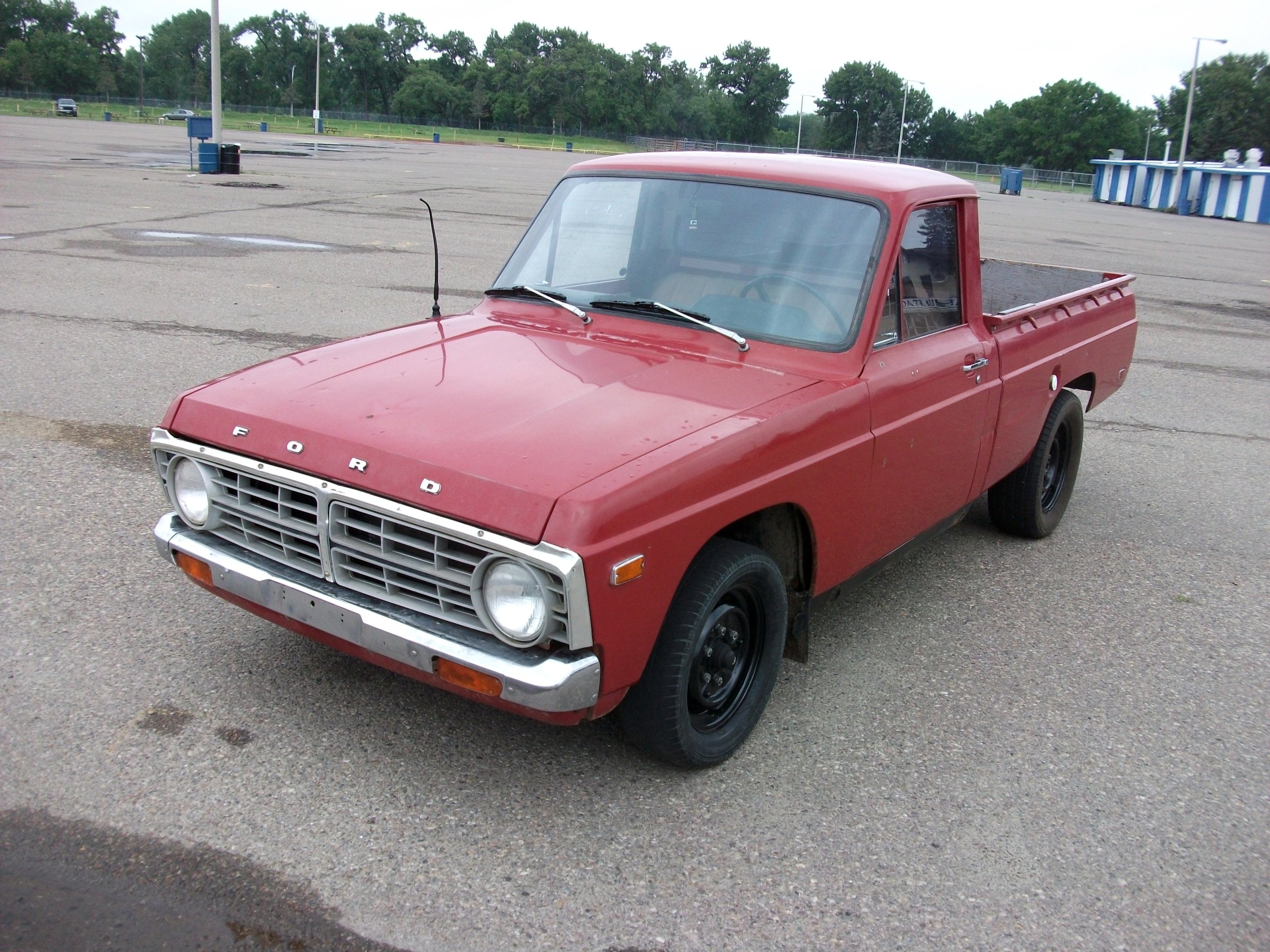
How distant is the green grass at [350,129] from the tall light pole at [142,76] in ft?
2.44

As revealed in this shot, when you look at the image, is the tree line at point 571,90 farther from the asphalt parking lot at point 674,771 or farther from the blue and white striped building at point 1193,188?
the asphalt parking lot at point 674,771

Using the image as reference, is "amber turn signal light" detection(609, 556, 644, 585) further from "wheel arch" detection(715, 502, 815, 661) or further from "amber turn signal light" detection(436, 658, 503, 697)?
"wheel arch" detection(715, 502, 815, 661)

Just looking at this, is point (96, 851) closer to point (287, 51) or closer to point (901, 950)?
point (901, 950)

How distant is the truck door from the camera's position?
3807 millimetres

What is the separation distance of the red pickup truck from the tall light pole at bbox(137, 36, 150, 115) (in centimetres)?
9629

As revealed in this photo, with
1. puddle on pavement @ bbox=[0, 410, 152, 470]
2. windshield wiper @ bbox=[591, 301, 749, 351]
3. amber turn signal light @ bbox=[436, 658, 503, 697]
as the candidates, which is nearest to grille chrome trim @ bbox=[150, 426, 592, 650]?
amber turn signal light @ bbox=[436, 658, 503, 697]

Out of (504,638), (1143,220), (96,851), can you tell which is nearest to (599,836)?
(504,638)

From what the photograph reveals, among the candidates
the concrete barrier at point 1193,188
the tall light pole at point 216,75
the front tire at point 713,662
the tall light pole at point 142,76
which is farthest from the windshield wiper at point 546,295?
the tall light pole at point 142,76

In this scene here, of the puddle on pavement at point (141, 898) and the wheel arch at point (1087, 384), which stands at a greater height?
the wheel arch at point (1087, 384)

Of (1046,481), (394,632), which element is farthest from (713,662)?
(1046,481)

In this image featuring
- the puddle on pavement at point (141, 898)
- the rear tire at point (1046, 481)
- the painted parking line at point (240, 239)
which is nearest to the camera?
the puddle on pavement at point (141, 898)

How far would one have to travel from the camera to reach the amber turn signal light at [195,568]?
132 inches

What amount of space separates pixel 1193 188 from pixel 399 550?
4975cm

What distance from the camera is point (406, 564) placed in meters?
2.92
